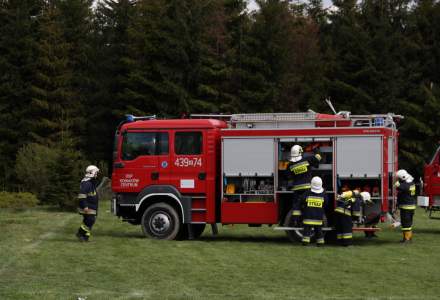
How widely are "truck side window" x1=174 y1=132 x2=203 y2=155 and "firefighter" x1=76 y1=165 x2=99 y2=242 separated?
190 centimetres

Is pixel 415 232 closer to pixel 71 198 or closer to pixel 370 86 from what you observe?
pixel 71 198

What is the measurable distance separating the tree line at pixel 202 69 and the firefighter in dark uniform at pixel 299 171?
30.5m

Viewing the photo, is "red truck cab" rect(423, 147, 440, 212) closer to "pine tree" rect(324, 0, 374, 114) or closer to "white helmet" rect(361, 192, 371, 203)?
"white helmet" rect(361, 192, 371, 203)

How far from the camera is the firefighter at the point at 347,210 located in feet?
60.9

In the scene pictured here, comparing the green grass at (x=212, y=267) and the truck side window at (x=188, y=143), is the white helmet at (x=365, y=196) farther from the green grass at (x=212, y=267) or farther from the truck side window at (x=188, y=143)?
the truck side window at (x=188, y=143)

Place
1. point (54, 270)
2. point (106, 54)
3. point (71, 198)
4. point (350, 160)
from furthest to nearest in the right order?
1. point (106, 54)
2. point (71, 198)
3. point (350, 160)
4. point (54, 270)

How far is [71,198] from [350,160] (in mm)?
15852

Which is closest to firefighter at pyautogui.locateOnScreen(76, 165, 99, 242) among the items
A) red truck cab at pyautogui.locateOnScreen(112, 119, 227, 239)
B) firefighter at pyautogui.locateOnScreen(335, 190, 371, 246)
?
red truck cab at pyautogui.locateOnScreen(112, 119, 227, 239)

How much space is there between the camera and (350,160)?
62.2 feet

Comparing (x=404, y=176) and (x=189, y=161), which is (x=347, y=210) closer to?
(x=404, y=176)

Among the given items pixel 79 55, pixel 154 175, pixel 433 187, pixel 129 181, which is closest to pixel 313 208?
pixel 154 175

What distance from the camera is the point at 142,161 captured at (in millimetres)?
20219

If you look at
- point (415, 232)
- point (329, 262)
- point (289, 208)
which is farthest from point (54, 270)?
point (415, 232)

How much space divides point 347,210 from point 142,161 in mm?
4773
